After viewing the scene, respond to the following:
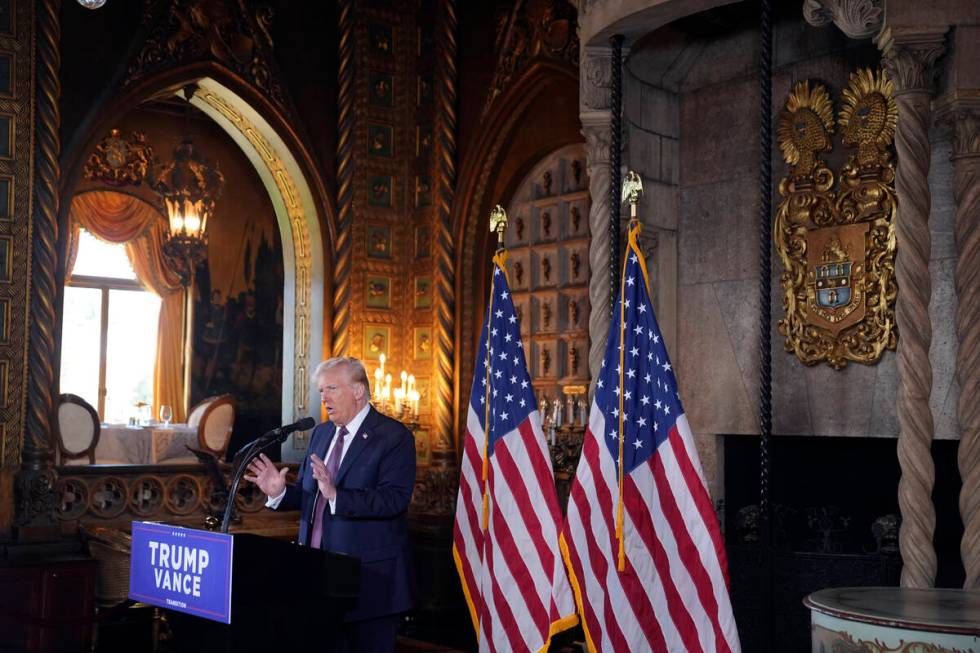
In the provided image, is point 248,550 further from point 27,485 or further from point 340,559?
point 27,485

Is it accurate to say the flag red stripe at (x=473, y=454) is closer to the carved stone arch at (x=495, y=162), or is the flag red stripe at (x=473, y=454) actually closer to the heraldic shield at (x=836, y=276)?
the heraldic shield at (x=836, y=276)

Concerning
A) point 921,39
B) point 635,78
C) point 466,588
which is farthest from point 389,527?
point 635,78

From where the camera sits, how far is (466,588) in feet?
21.6

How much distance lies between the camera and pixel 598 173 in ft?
23.3

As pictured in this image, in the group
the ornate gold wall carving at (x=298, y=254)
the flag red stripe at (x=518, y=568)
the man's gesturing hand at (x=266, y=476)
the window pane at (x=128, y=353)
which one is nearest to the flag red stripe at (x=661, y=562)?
the flag red stripe at (x=518, y=568)

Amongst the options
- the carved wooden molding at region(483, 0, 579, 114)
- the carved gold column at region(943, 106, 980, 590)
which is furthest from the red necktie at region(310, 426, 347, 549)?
the carved wooden molding at region(483, 0, 579, 114)

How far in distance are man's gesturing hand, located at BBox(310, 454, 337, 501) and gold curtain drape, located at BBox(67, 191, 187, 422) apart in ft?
33.2

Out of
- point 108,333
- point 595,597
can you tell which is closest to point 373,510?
point 595,597

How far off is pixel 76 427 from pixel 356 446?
5.36m

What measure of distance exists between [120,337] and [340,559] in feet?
36.8

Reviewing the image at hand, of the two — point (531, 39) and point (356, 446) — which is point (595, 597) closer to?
point (356, 446)

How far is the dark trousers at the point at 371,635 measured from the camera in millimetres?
4734

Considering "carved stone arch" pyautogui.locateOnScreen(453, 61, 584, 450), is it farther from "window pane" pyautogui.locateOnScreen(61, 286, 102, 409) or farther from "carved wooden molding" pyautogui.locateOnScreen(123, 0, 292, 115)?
"window pane" pyautogui.locateOnScreen(61, 286, 102, 409)

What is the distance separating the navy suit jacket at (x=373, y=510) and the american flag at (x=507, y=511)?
139 cm
